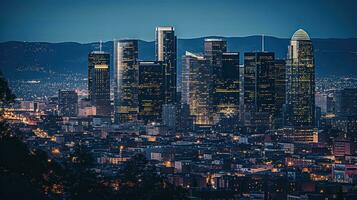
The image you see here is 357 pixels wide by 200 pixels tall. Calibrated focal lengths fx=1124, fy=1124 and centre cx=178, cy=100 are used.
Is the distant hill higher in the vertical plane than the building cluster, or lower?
higher

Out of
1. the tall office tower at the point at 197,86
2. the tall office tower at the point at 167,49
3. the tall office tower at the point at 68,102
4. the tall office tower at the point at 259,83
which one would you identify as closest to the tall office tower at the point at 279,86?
the tall office tower at the point at 259,83

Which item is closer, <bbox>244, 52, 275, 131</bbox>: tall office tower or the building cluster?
the building cluster

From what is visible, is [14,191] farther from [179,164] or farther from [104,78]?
[104,78]

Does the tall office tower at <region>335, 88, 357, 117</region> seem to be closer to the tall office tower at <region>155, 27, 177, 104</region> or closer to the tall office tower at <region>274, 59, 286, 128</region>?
the tall office tower at <region>274, 59, 286, 128</region>

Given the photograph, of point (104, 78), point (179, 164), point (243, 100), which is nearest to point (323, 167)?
point (179, 164)

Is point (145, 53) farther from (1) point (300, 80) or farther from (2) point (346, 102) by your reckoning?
(2) point (346, 102)

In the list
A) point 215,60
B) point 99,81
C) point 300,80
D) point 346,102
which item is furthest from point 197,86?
point 346,102

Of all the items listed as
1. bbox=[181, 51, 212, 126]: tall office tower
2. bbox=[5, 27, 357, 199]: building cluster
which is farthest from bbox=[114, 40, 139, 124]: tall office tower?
bbox=[181, 51, 212, 126]: tall office tower

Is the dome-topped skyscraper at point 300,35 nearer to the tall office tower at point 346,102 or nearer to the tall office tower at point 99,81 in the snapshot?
the tall office tower at point 346,102
